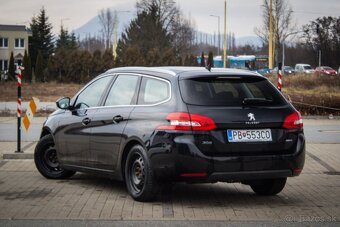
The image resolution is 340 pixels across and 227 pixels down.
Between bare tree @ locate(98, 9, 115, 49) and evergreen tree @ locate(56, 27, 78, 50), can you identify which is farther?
bare tree @ locate(98, 9, 115, 49)

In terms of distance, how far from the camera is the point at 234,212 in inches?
324

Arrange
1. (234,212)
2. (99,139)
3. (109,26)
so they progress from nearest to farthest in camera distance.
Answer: (234,212) < (99,139) < (109,26)

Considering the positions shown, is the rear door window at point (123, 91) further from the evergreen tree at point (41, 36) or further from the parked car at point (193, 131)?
the evergreen tree at point (41, 36)

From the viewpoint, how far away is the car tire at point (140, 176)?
864 cm

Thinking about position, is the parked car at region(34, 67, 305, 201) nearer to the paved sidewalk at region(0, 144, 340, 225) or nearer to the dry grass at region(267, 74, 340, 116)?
the paved sidewalk at region(0, 144, 340, 225)

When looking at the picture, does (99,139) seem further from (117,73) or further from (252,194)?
(252,194)

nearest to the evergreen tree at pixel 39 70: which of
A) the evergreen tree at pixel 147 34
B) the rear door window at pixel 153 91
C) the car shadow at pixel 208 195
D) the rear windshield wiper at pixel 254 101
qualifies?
the evergreen tree at pixel 147 34

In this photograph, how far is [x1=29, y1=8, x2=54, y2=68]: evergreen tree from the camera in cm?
9112

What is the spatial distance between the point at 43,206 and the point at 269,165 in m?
2.59

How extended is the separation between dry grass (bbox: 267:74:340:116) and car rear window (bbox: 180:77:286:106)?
1972 centimetres

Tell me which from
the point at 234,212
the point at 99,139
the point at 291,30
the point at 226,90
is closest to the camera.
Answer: the point at 234,212

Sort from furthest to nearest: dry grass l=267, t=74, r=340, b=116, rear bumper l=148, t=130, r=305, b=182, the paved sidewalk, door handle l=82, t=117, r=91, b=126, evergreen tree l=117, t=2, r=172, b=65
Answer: evergreen tree l=117, t=2, r=172, b=65 < dry grass l=267, t=74, r=340, b=116 < door handle l=82, t=117, r=91, b=126 < rear bumper l=148, t=130, r=305, b=182 < the paved sidewalk

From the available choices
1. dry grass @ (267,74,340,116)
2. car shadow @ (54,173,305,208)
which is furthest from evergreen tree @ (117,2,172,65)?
car shadow @ (54,173,305,208)

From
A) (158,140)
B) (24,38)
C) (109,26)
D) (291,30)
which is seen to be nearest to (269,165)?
(158,140)
